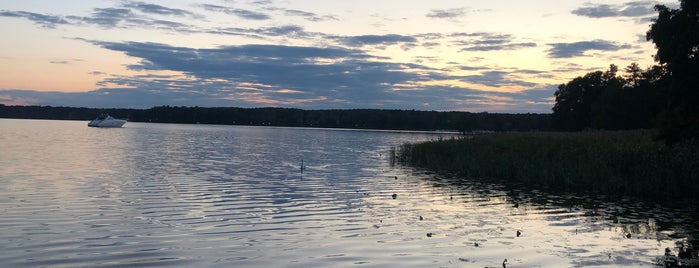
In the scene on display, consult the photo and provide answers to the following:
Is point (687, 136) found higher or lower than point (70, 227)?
higher

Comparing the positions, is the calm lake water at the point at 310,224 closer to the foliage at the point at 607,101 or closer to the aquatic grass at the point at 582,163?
the aquatic grass at the point at 582,163

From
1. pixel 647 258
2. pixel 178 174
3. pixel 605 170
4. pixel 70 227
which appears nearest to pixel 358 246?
pixel 647 258

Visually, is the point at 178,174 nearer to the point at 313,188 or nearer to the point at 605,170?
the point at 313,188

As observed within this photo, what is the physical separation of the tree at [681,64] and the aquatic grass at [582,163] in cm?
177

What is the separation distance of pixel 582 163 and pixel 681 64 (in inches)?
325

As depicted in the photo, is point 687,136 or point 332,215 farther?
point 687,136

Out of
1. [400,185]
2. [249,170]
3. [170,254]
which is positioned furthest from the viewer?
[249,170]

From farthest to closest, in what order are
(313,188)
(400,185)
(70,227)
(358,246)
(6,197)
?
(400,185) < (313,188) < (6,197) < (70,227) < (358,246)

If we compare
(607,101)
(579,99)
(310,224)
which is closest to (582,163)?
(310,224)

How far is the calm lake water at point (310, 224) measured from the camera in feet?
43.2

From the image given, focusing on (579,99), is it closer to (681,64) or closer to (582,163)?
(582,163)

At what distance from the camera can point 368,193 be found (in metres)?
26.4

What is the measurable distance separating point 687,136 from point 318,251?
1704cm

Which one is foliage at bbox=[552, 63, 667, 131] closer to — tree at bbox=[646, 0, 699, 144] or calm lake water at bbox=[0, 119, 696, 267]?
tree at bbox=[646, 0, 699, 144]
